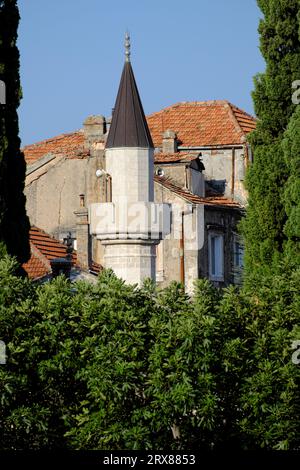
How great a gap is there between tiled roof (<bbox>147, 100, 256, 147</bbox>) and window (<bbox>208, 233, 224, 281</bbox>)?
3.42m

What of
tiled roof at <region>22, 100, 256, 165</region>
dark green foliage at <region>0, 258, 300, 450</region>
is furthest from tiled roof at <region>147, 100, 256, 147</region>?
dark green foliage at <region>0, 258, 300, 450</region>

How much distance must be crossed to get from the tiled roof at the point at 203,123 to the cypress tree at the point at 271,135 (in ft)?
65.2

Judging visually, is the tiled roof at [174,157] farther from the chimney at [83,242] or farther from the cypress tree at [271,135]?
the cypress tree at [271,135]

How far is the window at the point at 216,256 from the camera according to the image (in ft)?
141

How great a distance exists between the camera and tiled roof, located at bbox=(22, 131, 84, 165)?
4686cm

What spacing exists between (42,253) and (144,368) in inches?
700

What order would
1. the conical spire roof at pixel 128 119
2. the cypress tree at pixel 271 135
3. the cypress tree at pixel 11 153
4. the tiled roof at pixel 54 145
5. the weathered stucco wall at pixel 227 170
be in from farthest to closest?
1. the tiled roof at pixel 54 145
2. the weathered stucco wall at pixel 227 170
3. the conical spire roof at pixel 128 119
4. the cypress tree at pixel 271 135
5. the cypress tree at pixel 11 153

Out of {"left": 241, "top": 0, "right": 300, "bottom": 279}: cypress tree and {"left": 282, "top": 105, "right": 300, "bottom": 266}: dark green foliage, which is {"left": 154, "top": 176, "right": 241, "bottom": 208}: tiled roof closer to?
{"left": 241, "top": 0, "right": 300, "bottom": 279}: cypress tree

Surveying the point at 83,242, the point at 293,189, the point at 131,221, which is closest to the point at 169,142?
the point at 83,242

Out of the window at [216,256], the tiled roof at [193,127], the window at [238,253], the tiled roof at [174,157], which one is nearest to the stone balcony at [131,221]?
the tiled roof at [174,157]

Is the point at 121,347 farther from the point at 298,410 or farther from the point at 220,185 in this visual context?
the point at 220,185

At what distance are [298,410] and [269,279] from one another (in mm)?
2081

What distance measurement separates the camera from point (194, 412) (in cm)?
1983

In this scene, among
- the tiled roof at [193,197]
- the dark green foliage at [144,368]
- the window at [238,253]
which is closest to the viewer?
the dark green foliage at [144,368]
